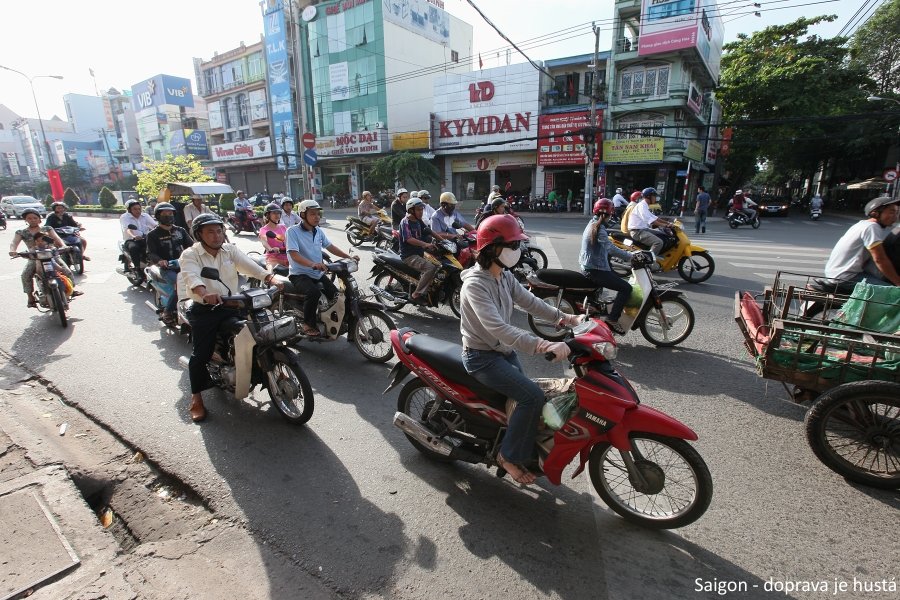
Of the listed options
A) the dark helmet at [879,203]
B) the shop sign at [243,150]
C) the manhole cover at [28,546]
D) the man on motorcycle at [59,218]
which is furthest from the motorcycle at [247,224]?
the shop sign at [243,150]

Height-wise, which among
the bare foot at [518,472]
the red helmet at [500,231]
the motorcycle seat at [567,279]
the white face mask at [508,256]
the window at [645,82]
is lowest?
the bare foot at [518,472]

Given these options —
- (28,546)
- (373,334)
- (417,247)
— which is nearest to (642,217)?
(417,247)

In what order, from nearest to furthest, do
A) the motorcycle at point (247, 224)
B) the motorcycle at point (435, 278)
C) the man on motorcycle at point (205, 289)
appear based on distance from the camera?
the man on motorcycle at point (205, 289)
the motorcycle at point (435, 278)
the motorcycle at point (247, 224)

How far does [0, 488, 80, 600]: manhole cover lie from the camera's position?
2.26m

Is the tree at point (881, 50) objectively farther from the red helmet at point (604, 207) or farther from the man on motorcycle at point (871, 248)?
the red helmet at point (604, 207)

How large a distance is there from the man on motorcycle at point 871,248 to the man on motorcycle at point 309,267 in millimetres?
5327

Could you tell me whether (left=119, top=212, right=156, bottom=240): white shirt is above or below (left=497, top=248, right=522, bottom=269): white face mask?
below

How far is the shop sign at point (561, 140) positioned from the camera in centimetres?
2555

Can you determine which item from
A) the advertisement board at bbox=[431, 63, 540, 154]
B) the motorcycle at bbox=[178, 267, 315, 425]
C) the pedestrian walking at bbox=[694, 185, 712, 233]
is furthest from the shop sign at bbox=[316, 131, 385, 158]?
the motorcycle at bbox=[178, 267, 315, 425]

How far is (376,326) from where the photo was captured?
17.1 ft

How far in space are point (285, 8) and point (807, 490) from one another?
43.6 metres

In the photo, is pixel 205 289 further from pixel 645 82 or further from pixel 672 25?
pixel 645 82

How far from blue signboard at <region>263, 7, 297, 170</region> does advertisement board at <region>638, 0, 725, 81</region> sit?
2777cm

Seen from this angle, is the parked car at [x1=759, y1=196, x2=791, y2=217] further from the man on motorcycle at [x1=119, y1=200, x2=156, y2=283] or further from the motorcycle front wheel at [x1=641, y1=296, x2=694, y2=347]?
the man on motorcycle at [x1=119, y1=200, x2=156, y2=283]
